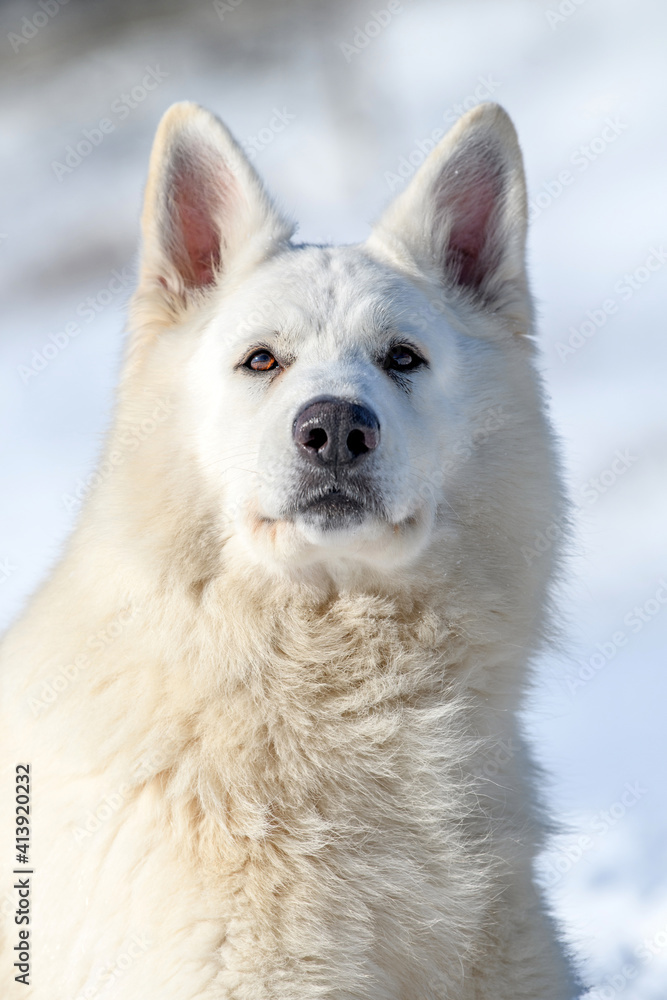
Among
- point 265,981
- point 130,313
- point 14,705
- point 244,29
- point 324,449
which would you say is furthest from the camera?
point 130,313

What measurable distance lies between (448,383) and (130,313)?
4.49ft

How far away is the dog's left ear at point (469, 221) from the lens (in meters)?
3.99

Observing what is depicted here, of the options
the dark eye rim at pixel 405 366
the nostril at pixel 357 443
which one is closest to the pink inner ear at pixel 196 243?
the dark eye rim at pixel 405 366

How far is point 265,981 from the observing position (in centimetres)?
265

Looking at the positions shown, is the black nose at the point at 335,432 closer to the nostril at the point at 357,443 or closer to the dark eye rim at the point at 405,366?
the nostril at the point at 357,443

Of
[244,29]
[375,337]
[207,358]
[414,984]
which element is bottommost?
[414,984]

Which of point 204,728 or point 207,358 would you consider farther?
point 207,358

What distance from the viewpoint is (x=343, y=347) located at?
3.42m

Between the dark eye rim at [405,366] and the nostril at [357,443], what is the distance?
629 millimetres

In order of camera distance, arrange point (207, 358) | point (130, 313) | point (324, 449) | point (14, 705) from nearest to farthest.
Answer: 1. point (324, 449)
2. point (14, 705)
3. point (207, 358)
4. point (130, 313)

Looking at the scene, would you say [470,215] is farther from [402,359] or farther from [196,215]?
[196,215]

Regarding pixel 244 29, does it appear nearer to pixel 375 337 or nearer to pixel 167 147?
pixel 375 337

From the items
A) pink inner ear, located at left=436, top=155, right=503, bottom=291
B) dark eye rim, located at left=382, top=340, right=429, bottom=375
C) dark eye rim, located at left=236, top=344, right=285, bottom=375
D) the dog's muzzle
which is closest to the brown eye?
dark eye rim, located at left=236, top=344, right=285, bottom=375

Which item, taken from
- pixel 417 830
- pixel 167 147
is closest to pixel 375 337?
pixel 167 147
